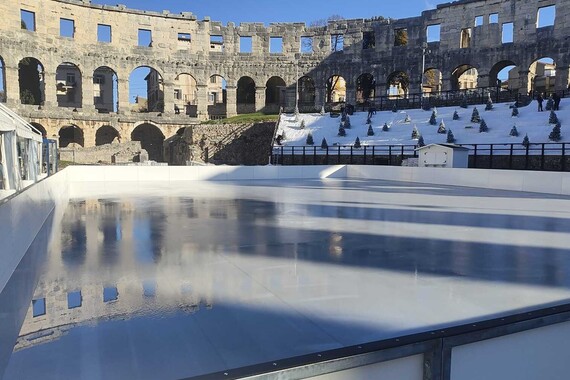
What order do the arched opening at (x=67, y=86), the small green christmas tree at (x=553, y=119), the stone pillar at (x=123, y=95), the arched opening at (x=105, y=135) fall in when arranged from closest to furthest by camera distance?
1. the small green christmas tree at (x=553, y=119)
2. the stone pillar at (x=123, y=95)
3. the arched opening at (x=105, y=135)
4. the arched opening at (x=67, y=86)

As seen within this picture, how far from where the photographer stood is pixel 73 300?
3.35 meters

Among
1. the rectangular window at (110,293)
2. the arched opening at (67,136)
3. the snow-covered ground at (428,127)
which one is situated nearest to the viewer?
the rectangular window at (110,293)

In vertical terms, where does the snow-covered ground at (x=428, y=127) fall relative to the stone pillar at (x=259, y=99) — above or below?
below

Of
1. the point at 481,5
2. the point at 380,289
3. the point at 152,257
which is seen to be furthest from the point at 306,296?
the point at 481,5

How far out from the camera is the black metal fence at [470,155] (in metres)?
19.5

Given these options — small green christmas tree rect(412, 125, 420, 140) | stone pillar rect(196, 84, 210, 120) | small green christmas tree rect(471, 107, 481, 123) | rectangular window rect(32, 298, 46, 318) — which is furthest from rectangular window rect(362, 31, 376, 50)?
rectangular window rect(32, 298, 46, 318)

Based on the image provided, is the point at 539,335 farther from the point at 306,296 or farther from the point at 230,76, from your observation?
the point at 230,76

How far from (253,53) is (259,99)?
4.91 metres

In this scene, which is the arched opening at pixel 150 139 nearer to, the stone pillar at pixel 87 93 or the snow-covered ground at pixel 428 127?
the stone pillar at pixel 87 93

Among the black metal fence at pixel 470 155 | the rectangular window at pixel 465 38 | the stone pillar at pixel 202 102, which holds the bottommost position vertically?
the black metal fence at pixel 470 155

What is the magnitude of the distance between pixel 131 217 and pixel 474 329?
667cm

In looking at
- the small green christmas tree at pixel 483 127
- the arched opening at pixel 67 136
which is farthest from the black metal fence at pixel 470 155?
the arched opening at pixel 67 136

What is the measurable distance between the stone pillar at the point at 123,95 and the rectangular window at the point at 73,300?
134ft

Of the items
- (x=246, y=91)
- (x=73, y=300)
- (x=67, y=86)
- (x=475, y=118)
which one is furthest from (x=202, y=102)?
(x=73, y=300)
